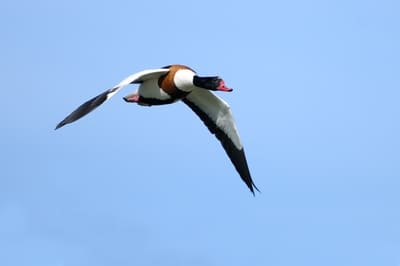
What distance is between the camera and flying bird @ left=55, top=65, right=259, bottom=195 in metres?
18.2

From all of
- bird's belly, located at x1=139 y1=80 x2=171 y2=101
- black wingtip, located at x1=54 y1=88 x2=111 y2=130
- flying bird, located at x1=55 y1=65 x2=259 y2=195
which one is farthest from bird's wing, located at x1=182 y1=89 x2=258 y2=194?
black wingtip, located at x1=54 y1=88 x2=111 y2=130

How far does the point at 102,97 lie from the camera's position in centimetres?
1767

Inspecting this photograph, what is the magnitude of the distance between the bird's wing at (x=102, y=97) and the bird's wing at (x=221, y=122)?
1860 millimetres

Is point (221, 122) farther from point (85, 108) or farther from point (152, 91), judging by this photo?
point (85, 108)

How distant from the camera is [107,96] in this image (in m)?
17.7

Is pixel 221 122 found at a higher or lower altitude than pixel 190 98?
lower

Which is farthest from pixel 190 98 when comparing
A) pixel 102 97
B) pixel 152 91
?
pixel 102 97

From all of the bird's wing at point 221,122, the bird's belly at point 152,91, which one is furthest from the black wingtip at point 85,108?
the bird's wing at point 221,122

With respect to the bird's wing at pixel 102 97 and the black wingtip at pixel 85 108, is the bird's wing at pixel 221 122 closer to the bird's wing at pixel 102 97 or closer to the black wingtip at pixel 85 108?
the bird's wing at pixel 102 97

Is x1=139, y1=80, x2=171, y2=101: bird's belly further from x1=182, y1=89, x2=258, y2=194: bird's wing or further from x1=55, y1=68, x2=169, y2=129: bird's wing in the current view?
x1=182, y1=89, x2=258, y2=194: bird's wing

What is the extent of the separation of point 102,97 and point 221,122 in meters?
4.25

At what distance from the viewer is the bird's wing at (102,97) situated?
17328 mm

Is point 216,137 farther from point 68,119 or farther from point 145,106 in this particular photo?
point 68,119

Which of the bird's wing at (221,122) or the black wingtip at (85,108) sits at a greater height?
the black wingtip at (85,108)
